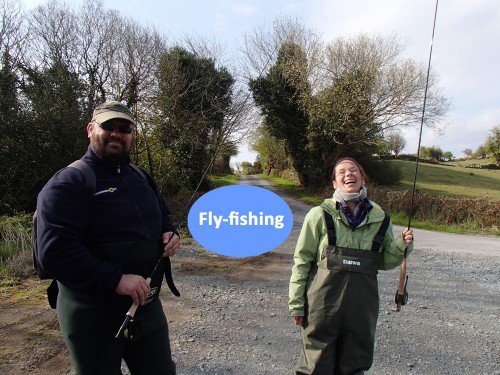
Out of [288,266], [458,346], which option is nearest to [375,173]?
[288,266]

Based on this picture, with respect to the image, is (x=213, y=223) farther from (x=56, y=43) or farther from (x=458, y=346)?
(x=56, y=43)

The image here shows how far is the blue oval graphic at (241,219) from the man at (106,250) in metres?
3.32

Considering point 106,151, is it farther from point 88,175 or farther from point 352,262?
point 352,262

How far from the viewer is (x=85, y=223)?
1.72 metres

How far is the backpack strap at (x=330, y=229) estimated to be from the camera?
2363 millimetres

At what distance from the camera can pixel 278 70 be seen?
72.6 feet

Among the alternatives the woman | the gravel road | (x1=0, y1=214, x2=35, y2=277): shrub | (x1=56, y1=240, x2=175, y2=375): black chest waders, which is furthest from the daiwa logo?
(x1=0, y1=214, x2=35, y2=277): shrub

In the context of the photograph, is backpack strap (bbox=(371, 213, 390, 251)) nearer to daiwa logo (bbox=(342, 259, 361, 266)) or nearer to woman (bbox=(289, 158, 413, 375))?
woman (bbox=(289, 158, 413, 375))

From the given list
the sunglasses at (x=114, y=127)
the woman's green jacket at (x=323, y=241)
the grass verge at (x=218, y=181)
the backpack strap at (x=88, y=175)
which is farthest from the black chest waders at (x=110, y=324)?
the grass verge at (x=218, y=181)

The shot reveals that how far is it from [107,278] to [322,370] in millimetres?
1593

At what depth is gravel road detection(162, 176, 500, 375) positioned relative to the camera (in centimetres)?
337

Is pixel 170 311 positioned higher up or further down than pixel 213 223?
further down

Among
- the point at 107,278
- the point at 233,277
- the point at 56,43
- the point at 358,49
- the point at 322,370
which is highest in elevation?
the point at 358,49

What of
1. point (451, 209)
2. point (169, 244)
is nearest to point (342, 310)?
point (169, 244)
